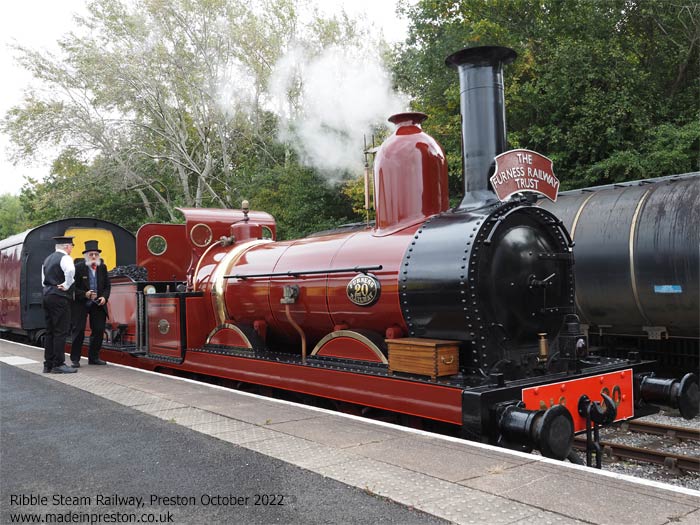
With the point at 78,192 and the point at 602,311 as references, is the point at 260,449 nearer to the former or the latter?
the point at 602,311

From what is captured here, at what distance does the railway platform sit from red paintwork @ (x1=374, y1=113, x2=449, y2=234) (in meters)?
1.83

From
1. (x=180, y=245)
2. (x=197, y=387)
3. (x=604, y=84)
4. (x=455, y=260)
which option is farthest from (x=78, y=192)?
(x=455, y=260)

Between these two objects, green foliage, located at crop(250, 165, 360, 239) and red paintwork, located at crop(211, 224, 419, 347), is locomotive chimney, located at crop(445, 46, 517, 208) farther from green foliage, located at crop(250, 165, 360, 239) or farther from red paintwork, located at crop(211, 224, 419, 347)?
green foliage, located at crop(250, 165, 360, 239)

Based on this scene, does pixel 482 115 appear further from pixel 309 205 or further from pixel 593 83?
pixel 309 205

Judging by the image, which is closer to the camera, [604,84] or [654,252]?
[654,252]

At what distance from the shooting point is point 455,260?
14.3ft

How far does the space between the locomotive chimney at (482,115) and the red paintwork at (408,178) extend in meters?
0.44

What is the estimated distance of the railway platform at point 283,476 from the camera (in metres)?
2.68

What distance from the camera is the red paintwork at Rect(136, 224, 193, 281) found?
8.23m

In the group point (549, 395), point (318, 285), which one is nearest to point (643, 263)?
point (549, 395)

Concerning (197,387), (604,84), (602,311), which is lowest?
(197,387)

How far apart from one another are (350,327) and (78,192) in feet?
77.5

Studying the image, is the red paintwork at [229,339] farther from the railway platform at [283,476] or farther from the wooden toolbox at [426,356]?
the wooden toolbox at [426,356]

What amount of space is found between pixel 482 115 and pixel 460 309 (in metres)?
1.67
